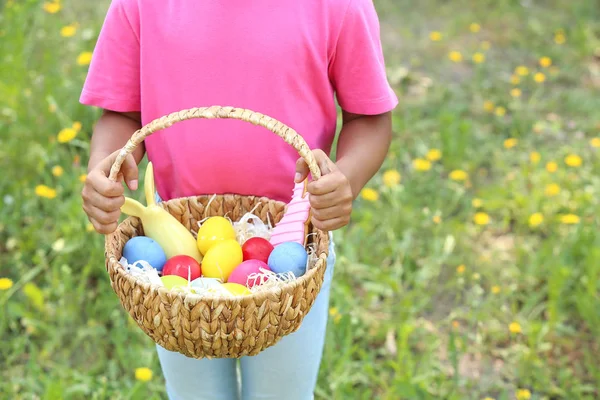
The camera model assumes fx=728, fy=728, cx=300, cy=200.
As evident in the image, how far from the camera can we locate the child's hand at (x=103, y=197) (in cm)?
104

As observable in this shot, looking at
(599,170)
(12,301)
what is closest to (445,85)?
(599,170)

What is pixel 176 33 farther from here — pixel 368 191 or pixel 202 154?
pixel 368 191

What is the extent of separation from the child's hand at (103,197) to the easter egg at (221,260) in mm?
155

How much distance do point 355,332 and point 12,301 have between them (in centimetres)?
93

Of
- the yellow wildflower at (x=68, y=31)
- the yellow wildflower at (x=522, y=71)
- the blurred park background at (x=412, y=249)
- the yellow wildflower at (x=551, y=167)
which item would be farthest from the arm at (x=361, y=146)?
the yellow wildflower at (x=522, y=71)

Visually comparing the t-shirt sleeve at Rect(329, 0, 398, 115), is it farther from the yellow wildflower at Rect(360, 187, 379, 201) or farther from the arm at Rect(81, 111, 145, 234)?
the yellow wildflower at Rect(360, 187, 379, 201)

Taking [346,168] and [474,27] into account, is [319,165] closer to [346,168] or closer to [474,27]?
[346,168]

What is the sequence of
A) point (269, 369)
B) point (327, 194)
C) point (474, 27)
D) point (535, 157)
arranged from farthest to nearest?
1. point (474, 27)
2. point (535, 157)
3. point (269, 369)
4. point (327, 194)

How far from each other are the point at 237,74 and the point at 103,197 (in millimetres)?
273

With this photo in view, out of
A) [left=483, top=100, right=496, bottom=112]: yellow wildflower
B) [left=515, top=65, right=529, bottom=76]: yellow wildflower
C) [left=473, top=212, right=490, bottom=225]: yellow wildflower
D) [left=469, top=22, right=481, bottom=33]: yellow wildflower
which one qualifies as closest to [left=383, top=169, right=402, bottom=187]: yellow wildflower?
[left=473, top=212, right=490, bottom=225]: yellow wildflower

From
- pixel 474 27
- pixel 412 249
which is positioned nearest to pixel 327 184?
pixel 412 249

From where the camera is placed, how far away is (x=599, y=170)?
8.38 feet

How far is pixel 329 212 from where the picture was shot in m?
1.06

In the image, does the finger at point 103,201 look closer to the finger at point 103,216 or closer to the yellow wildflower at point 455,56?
the finger at point 103,216
